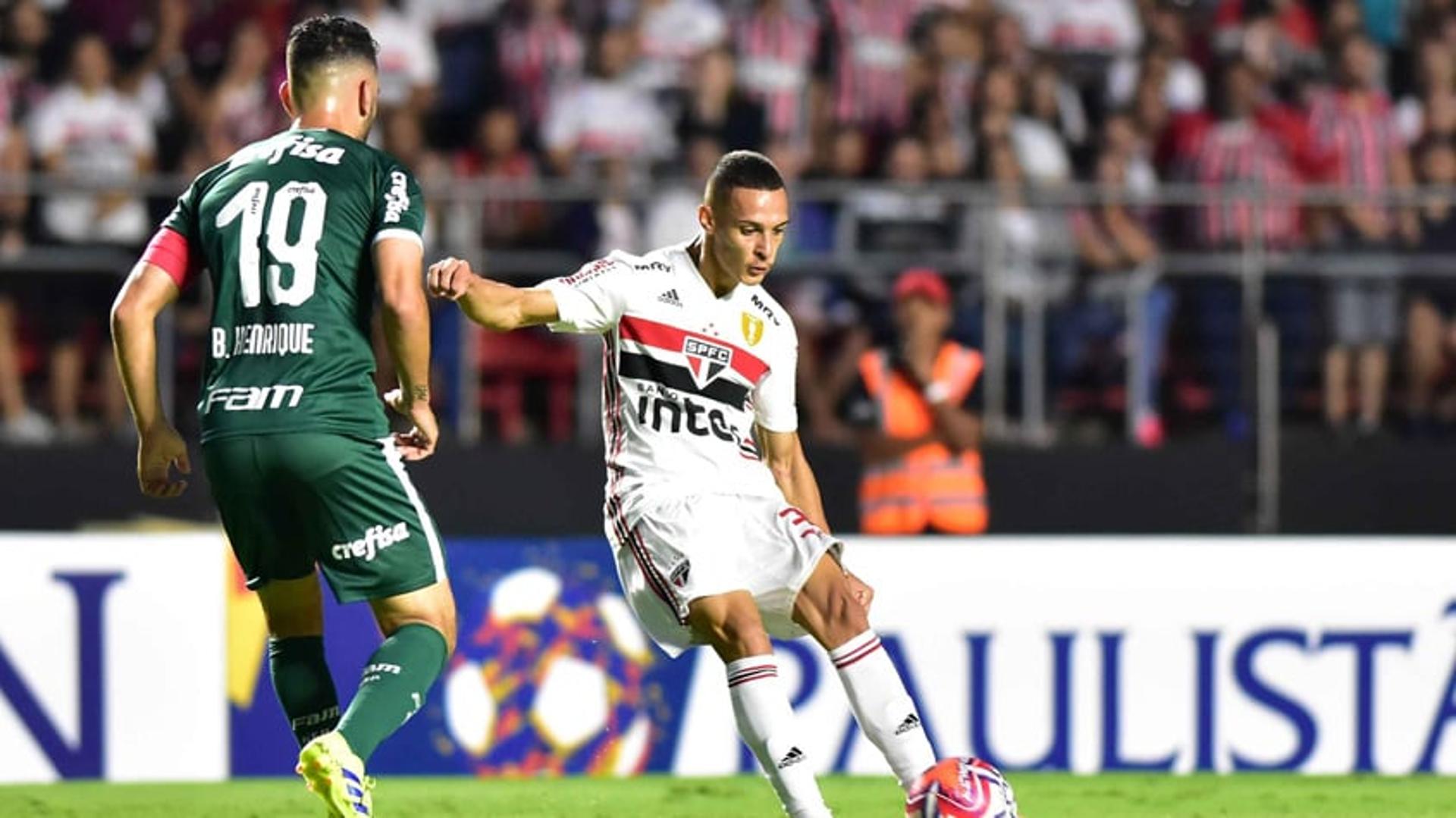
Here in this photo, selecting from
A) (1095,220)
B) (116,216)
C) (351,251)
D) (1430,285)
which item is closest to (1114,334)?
(1095,220)

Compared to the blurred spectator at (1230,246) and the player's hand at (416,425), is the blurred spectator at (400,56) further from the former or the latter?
the player's hand at (416,425)

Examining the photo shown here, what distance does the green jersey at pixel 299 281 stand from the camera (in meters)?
5.77

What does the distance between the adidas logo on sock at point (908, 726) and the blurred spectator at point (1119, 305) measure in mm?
5860

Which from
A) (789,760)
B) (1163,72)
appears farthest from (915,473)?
(789,760)

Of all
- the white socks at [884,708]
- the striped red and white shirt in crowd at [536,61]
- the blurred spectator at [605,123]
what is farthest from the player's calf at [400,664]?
the striped red and white shirt in crowd at [536,61]

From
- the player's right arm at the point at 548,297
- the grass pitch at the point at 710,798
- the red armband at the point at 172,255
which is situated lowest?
the grass pitch at the point at 710,798

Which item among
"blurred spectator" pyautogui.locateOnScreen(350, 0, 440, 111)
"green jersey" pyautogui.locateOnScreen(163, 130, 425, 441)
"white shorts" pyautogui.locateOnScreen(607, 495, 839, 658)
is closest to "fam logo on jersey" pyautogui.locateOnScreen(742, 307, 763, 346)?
"white shorts" pyautogui.locateOnScreen(607, 495, 839, 658)

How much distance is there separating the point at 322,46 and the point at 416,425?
0.96 metres

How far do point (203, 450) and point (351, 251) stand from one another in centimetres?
61

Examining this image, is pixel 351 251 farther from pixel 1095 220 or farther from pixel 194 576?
pixel 1095 220

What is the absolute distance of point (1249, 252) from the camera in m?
11.8

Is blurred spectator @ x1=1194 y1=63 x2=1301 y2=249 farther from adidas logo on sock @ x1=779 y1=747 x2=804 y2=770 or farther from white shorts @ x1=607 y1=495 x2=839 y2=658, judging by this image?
adidas logo on sock @ x1=779 y1=747 x2=804 y2=770

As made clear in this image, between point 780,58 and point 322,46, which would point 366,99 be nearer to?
point 322,46

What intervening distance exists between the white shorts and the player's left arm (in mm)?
1203
